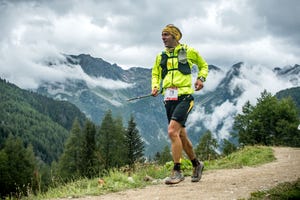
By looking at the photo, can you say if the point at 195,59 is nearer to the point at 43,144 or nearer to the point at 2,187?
the point at 2,187

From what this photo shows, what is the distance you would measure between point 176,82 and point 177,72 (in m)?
0.21

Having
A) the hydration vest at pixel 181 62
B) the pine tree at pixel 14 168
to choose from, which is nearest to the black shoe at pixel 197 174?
the hydration vest at pixel 181 62

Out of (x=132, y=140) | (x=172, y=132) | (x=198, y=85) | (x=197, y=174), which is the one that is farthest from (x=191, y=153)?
(x=132, y=140)

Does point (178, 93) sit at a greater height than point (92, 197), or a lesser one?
greater

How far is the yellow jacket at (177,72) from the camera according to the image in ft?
26.8

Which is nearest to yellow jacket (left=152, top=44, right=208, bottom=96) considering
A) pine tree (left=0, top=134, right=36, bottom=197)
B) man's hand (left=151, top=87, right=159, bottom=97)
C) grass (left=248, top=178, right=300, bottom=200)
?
man's hand (left=151, top=87, right=159, bottom=97)

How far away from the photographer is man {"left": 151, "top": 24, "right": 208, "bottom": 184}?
808cm

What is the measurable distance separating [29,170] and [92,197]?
48656mm

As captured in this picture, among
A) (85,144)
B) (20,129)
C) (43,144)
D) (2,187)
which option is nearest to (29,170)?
(2,187)

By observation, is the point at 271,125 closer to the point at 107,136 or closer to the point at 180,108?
the point at 107,136

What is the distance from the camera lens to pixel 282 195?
5664 mm

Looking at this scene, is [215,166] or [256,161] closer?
[215,166]

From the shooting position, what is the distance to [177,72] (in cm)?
822

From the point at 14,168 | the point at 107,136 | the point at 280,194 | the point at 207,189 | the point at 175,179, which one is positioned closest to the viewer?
the point at 280,194
